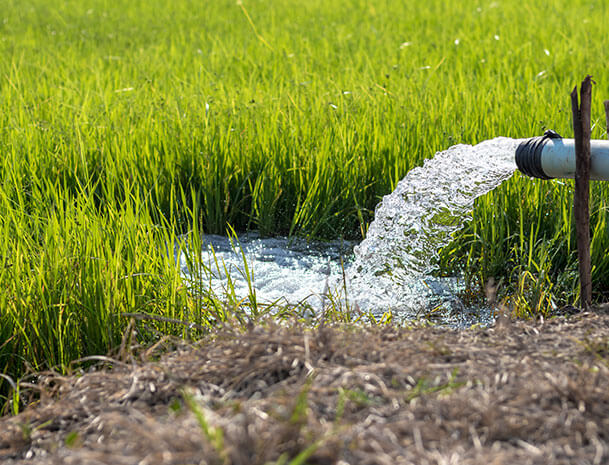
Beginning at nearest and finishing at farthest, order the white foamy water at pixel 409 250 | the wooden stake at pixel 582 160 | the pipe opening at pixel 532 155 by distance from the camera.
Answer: the wooden stake at pixel 582 160
the pipe opening at pixel 532 155
the white foamy water at pixel 409 250

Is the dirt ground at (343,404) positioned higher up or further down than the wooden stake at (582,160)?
further down

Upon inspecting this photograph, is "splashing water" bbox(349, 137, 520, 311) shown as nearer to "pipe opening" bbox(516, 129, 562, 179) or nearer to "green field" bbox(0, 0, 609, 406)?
"green field" bbox(0, 0, 609, 406)

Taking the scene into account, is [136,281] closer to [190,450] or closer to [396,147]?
[190,450]

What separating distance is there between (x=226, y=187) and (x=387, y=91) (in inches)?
49.9

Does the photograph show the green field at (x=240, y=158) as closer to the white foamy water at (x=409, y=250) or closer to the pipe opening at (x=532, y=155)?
the white foamy water at (x=409, y=250)

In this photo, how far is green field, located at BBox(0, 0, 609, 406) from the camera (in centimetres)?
211

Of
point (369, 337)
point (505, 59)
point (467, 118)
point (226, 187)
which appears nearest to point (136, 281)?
point (369, 337)

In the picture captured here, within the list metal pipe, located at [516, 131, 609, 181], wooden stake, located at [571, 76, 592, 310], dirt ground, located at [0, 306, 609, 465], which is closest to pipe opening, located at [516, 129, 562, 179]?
metal pipe, located at [516, 131, 609, 181]

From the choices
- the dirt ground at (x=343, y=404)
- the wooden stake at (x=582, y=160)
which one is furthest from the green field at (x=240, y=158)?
the dirt ground at (x=343, y=404)

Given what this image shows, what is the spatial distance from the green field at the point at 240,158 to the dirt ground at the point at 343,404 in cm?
47

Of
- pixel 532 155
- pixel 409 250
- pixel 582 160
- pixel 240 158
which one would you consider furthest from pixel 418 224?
pixel 240 158

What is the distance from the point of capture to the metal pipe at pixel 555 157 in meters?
2.11

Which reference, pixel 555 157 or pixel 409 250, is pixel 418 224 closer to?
pixel 409 250

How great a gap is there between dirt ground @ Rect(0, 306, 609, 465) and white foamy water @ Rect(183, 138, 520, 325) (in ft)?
2.87
